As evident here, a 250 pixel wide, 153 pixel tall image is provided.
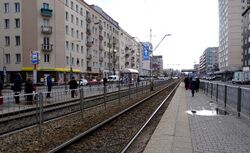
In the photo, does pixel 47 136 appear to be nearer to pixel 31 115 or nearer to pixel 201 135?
pixel 31 115

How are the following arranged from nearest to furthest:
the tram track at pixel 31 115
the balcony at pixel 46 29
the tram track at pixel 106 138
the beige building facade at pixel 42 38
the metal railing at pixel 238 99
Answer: the tram track at pixel 106 138
the tram track at pixel 31 115
the metal railing at pixel 238 99
the beige building facade at pixel 42 38
the balcony at pixel 46 29

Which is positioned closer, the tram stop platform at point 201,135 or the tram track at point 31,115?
the tram stop platform at point 201,135

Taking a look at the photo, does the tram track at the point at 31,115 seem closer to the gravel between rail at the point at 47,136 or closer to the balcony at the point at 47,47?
the gravel between rail at the point at 47,136

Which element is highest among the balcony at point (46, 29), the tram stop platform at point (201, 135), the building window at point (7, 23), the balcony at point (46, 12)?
the balcony at point (46, 12)

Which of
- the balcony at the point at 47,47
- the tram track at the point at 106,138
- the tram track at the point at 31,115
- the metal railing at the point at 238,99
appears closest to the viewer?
the tram track at the point at 106,138

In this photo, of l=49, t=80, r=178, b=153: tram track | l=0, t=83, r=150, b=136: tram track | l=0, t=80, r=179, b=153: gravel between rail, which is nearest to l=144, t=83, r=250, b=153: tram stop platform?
l=49, t=80, r=178, b=153: tram track

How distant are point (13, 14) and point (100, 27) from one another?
29.2m

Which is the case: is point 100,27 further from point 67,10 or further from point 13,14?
point 13,14

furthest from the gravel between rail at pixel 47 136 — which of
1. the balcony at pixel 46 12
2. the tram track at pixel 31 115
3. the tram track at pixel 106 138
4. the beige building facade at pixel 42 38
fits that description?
the balcony at pixel 46 12


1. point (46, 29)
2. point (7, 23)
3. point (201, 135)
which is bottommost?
point (201, 135)

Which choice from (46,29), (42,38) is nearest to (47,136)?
(42,38)

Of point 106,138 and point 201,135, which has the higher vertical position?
point 201,135

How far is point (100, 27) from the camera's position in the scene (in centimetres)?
8000

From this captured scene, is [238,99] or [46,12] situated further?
[46,12]
